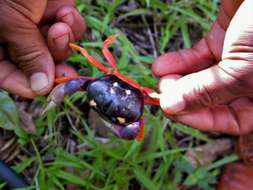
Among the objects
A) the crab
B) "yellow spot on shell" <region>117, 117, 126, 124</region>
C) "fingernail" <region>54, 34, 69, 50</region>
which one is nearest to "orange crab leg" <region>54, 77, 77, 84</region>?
the crab

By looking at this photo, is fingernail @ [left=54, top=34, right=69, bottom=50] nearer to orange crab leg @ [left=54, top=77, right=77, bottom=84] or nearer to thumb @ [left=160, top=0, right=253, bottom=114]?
orange crab leg @ [left=54, top=77, right=77, bottom=84]

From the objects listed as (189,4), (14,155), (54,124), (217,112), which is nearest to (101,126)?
(54,124)

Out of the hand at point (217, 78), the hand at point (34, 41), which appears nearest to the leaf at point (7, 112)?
the hand at point (34, 41)

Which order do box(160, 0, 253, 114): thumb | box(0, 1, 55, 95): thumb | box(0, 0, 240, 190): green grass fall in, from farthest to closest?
box(0, 0, 240, 190): green grass, box(0, 1, 55, 95): thumb, box(160, 0, 253, 114): thumb

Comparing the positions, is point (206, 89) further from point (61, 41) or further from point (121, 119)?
point (61, 41)

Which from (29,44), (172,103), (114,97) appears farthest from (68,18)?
(172,103)

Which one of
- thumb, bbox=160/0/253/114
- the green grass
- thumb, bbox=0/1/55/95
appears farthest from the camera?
the green grass

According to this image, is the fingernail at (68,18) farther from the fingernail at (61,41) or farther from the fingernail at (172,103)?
the fingernail at (172,103)
